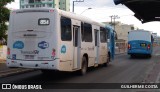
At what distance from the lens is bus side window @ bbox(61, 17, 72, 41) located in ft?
43.7

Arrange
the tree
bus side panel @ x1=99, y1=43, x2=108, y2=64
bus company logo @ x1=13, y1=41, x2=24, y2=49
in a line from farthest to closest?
1. the tree
2. bus side panel @ x1=99, y1=43, x2=108, y2=64
3. bus company logo @ x1=13, y1=41, x2=24, y2=49

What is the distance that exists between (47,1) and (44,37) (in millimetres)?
94332

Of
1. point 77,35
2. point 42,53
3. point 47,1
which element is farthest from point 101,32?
point 47,1

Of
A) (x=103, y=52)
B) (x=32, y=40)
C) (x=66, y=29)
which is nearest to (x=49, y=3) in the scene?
(x=103, y=52)

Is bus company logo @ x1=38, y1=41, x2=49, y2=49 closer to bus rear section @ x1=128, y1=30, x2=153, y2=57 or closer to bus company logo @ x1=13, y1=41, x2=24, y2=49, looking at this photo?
bus company logo @ x1=13, y1=41, x2=24, y2=49

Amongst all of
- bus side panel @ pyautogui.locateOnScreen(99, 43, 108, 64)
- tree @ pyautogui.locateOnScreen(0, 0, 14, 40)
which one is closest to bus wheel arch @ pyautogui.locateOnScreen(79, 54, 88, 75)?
bus side panel @ pyautogui.locateOnScreen(99, 43, 108, 64)

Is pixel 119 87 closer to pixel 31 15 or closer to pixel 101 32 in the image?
pixel 31 15

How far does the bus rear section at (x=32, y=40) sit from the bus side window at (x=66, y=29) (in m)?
0.61

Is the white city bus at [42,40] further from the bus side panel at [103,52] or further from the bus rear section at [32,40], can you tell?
the bus side panel at [103,52]

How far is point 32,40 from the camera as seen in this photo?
13.0m

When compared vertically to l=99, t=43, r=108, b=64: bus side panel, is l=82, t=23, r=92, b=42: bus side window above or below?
above

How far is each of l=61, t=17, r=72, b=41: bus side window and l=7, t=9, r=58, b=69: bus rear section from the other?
613mm

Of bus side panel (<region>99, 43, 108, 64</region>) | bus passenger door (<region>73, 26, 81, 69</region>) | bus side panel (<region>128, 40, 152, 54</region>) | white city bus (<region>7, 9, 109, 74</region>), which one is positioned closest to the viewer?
white city bus (<region>7, 9, 109, 74</region>)

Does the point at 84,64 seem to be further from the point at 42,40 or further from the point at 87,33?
the point at 42,40
